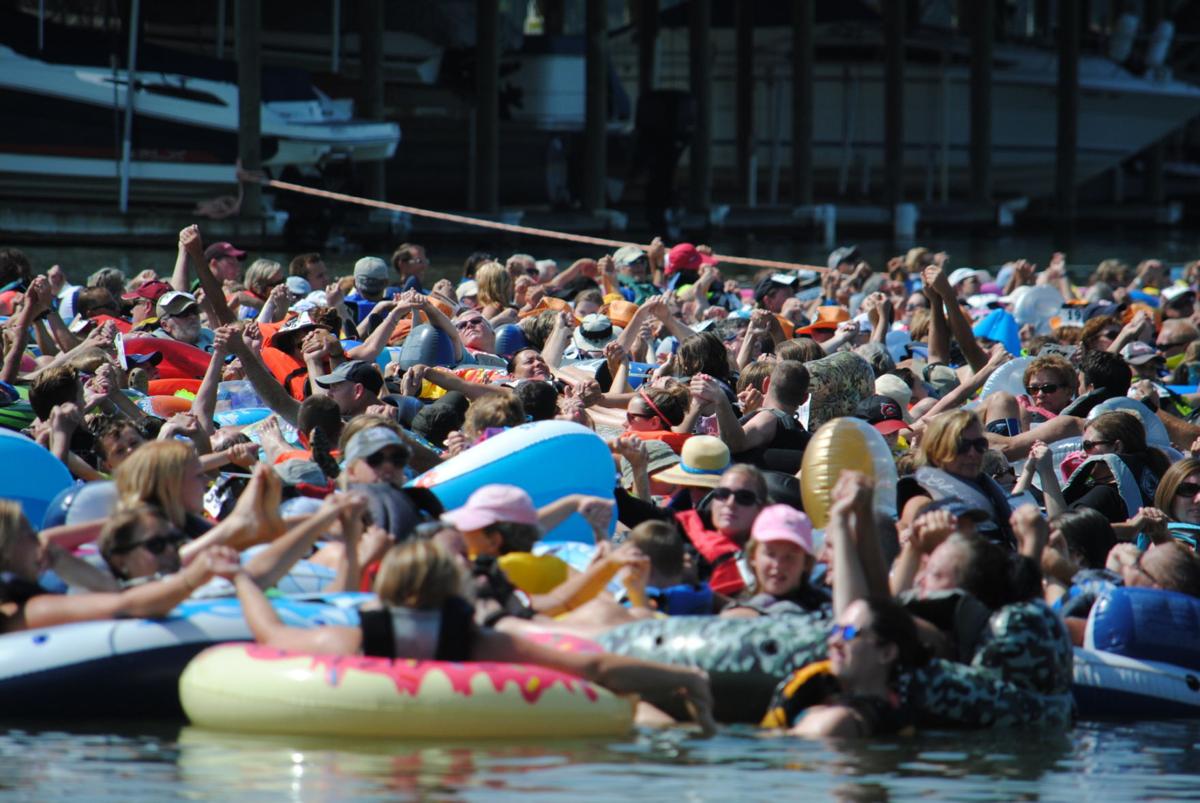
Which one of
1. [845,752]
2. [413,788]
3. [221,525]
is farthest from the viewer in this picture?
[221,525]

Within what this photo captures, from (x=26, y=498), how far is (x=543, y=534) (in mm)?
1963

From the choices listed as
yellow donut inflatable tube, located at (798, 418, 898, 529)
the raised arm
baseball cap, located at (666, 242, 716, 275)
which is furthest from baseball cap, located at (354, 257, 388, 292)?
yellow donut inflatable tube, located at (798, 418, 898, 529)

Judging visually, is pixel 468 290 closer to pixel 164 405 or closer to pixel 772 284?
pixel 772 284

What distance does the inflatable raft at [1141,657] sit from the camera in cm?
691

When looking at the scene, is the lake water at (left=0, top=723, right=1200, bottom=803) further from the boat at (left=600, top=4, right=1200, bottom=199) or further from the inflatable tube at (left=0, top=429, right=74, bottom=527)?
the boat at (left=600, top=4, right=1200, bottom=199)

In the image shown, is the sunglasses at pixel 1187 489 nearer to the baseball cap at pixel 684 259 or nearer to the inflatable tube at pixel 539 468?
the inflatable tube at pixel 539 468

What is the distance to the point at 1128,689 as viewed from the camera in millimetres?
6906

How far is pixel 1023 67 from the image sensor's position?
40.6 metres

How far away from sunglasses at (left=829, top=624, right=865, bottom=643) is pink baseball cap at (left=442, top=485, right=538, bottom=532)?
1.17m

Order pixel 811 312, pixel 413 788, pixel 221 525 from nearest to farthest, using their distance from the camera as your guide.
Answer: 1. pixel 413 788
2. pixel 221 525
3. pixel 811 312

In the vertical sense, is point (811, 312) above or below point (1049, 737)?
above

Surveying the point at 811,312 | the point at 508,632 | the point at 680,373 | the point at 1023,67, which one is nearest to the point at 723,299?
the point at 811,312

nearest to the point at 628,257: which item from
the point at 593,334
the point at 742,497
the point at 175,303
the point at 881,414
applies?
the point at 593,334

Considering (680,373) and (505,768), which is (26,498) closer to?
(505,768)
